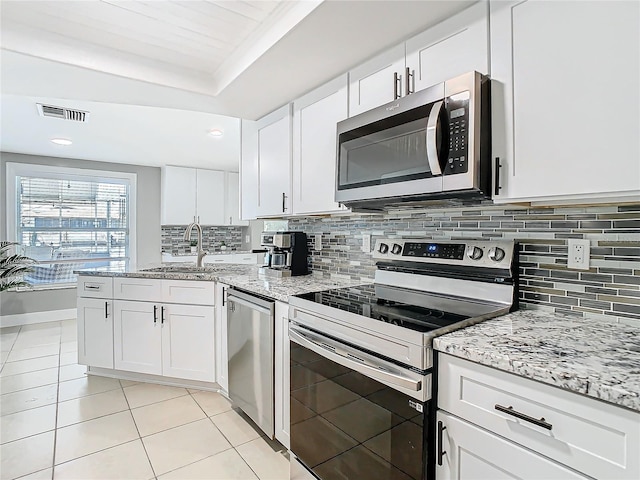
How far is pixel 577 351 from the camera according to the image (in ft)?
3.34

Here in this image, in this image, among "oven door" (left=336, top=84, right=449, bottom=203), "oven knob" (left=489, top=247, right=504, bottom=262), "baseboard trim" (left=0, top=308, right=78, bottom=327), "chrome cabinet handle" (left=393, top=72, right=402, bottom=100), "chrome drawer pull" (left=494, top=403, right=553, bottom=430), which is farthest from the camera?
"baseboard trim" (left=0, top=308, right=78, bottom=327)

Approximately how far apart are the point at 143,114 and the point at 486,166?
3.04 m

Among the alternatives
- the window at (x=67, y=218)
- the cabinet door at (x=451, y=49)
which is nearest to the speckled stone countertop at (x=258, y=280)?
the cabinet door at (x=451, y=49)

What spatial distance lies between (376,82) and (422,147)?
0.54m

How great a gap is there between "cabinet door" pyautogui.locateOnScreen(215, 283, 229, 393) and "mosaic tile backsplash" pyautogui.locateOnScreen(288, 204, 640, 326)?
1.41 metres

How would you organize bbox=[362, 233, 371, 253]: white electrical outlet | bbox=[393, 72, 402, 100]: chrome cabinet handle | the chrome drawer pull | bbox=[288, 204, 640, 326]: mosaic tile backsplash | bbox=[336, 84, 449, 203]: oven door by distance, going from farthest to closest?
bbox=[362, 233, 371, 253]: white electrical outlet
bbox=[393, 72, 402, 100]: chrome cabinet handle
bbox=[336, 84, 449, 203]: oven door
bbox=[288, 204, 640, 326]: mosaic tile backsplash
the chrome drawer pull

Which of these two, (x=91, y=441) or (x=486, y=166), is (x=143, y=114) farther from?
(x=486, y=166)

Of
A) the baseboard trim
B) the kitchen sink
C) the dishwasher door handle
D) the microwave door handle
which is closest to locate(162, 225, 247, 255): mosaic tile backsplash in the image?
the baseboard trim

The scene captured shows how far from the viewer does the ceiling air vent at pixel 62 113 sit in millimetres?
3006

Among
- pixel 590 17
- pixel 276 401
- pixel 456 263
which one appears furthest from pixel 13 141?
pixel 590 17

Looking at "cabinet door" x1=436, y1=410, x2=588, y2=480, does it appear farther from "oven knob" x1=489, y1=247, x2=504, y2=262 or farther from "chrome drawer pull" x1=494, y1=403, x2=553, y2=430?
"oven knob" x1=489, y1=247, x2=504, y2=262

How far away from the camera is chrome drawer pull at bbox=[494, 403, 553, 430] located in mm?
907

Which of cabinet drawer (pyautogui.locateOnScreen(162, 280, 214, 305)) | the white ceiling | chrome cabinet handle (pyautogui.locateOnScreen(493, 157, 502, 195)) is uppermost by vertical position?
the white ceiling

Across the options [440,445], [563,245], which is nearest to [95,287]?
[440,445]
